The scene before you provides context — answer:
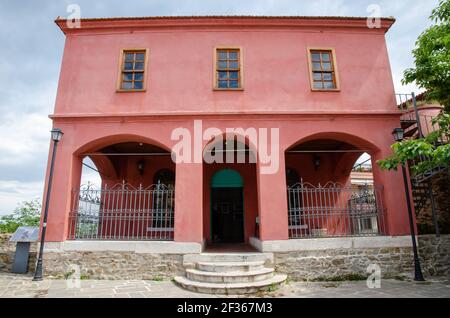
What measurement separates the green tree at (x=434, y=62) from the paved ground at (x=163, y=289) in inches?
193

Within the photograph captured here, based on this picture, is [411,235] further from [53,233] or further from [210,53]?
[53,233]

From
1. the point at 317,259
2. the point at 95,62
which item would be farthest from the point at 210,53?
the point at 317,259

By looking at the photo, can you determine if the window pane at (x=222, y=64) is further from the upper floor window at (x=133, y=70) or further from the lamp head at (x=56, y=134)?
the lamp head at (x=56, y=134)

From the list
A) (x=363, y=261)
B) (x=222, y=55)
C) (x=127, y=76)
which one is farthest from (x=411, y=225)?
(x=127, y=76)

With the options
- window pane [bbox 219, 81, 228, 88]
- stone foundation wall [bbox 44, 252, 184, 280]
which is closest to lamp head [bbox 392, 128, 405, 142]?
window pane [bbox 219, 81, 228, 88]

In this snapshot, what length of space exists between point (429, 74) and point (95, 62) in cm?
989

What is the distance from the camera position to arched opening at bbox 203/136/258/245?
34.8 ft

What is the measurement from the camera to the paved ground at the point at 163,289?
18.7ft

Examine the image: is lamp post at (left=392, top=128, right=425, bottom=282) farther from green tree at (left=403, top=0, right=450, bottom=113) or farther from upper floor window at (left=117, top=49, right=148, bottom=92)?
upper floor window at (left=117, top=49, right=148, bottom=92)

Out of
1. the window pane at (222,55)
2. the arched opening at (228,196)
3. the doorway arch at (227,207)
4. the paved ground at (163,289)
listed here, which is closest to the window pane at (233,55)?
the window pane at (222,55)

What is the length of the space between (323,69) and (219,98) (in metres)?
3.53

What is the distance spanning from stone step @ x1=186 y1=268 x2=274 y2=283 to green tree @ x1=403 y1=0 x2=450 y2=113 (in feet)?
22.0

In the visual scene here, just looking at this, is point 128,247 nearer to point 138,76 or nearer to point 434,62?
point 138,76

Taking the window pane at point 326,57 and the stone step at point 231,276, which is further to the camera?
the window pane at point 326,57
